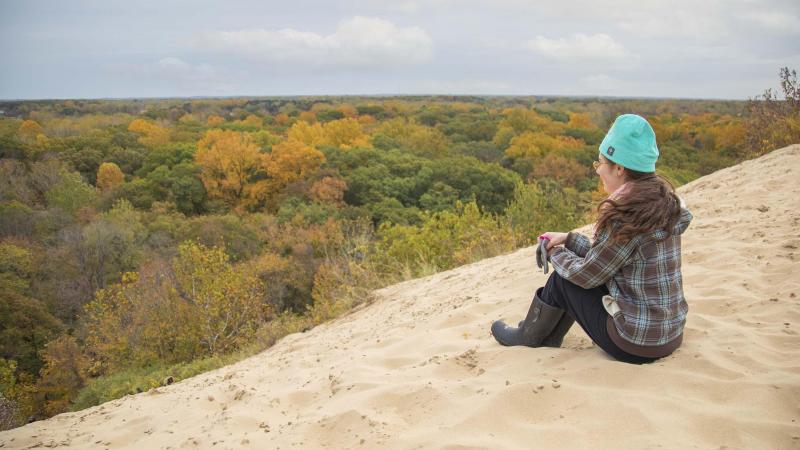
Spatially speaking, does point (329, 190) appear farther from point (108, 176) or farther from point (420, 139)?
point (420, 139)

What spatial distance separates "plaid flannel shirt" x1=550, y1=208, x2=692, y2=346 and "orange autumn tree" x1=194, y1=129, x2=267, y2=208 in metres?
43.8

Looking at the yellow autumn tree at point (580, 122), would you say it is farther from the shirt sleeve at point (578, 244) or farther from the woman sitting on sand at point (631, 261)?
the woman sitting on sand at point (631, 261)

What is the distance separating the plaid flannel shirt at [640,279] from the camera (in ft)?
8.14

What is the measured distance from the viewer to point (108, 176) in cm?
4516

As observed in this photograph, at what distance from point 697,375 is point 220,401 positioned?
2808mm

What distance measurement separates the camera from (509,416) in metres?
2.40

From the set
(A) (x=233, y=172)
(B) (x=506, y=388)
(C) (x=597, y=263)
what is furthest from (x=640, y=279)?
(A) (x=233, y=172)

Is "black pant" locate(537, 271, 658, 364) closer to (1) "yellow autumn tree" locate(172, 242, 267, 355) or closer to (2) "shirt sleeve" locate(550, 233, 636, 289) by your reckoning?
(2) "shirt sleeve" locate(550, 233, 636, 289)

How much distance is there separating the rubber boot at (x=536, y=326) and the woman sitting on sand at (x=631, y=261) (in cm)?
18

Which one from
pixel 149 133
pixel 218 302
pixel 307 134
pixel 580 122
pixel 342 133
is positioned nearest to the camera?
pixel 218 302

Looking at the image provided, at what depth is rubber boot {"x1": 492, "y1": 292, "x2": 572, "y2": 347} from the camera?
9.71 ft

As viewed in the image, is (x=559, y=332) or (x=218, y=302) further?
(x=218, y=302)

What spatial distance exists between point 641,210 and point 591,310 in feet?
1.99

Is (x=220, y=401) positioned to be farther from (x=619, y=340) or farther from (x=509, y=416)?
(x=619, y=340)
